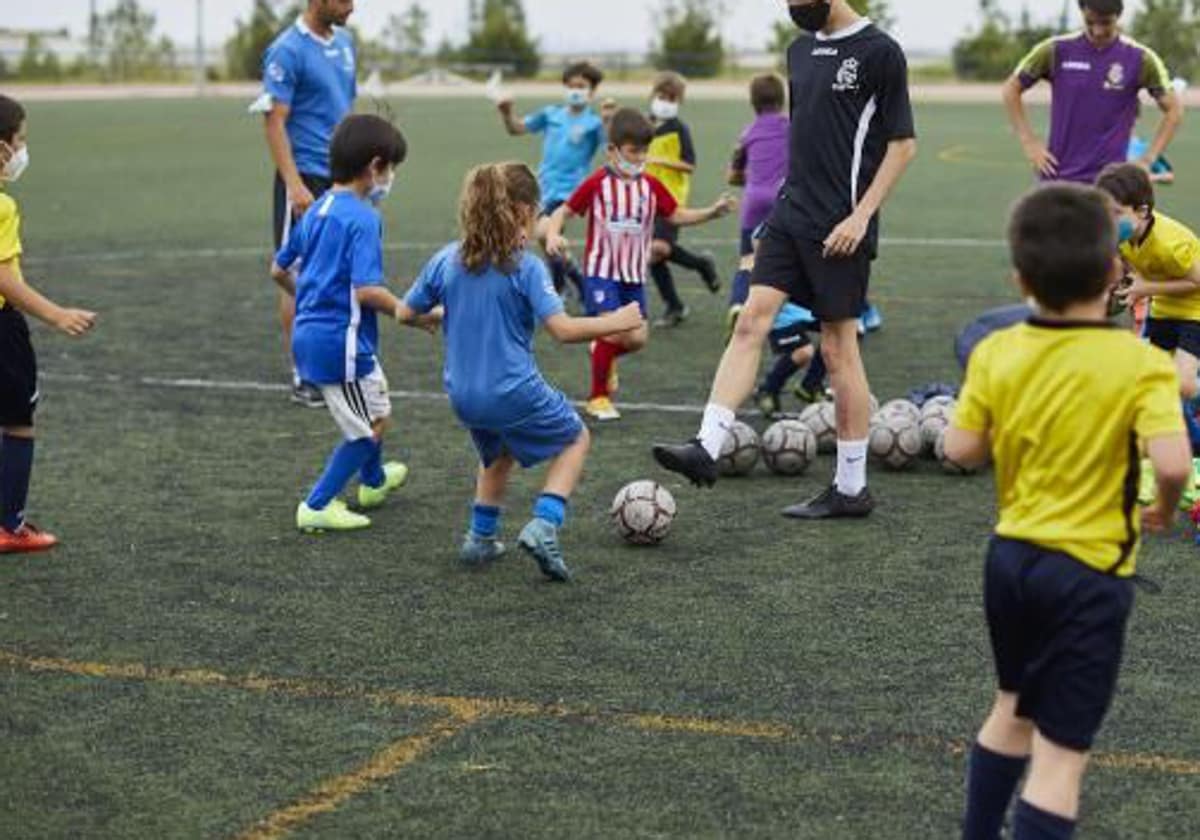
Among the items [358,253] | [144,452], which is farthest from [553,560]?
[144,452]

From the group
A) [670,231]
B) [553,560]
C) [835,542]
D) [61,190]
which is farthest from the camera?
[61,190]

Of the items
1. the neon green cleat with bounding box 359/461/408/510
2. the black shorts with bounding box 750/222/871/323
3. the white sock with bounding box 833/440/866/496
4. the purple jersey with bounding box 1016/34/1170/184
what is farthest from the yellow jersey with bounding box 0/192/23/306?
the purple jersey with bounding box 1016/34/1170/184

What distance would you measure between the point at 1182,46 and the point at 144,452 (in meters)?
61.7

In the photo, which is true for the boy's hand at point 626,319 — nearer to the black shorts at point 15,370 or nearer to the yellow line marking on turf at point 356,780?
the yellow line marking on turf at point 356,780

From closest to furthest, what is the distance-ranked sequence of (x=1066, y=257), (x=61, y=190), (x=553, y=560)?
1. (x=1066, y=257)
2. (x=553, y=560)
3. (x=61, y=190)

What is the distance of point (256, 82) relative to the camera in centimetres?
7494

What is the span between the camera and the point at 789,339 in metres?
11.5

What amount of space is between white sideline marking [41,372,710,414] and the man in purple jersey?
2.53 metres

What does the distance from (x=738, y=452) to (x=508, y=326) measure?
2.28 m

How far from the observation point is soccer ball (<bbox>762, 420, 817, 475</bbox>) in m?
9.91

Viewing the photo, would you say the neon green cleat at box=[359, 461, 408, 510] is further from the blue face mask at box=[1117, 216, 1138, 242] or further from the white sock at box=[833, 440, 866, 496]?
the blue face mask at box=[1117, 216, 1138, 242]

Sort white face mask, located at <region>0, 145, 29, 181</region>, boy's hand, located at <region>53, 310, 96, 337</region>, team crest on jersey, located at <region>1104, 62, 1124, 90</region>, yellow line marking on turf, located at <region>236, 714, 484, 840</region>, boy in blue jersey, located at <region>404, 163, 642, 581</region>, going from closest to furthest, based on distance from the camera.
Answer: yellow line marking on turf, located at <region>236, 714, 484, 840</region> < boy in blue jersey, located at <region>404, 163, 642, 581</region> < boy's hand, located at <region>53, 310, 96, 337</region> < white face mask, located at <region>0, 145, 29, 181</region> < team crest on jersey, located at <region>1104, 62, 1124, 90</region>

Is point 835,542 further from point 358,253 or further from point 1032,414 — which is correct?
point 1032,414

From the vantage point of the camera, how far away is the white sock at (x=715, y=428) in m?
8.68
